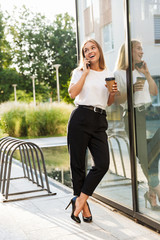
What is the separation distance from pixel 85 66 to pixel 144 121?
2.62 feet

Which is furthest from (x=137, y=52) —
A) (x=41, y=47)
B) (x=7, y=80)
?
(x=41, y=47)

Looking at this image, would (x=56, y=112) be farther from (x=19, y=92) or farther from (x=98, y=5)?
(x=19, y=92)

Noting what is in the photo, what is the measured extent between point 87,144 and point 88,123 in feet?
0.80

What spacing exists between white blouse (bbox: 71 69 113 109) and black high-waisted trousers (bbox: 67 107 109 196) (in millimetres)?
92

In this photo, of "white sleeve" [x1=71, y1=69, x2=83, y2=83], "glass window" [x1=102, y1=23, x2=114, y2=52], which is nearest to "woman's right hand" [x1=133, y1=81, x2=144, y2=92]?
"white sleeve" [x1=71, y1=69, x2=83, y2=83]

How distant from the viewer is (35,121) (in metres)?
16.5

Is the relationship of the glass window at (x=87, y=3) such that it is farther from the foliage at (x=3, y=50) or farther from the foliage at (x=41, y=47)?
the foliage at (x=3, y=50)

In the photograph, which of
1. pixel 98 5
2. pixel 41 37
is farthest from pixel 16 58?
pixel 98 5

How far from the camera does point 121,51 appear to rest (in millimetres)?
3816

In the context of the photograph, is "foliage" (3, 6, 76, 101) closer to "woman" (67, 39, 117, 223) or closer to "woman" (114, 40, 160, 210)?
"woman" (67, 39, 117, 223)

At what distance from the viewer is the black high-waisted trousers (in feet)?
11.7

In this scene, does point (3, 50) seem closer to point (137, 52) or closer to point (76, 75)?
point (76, 75)

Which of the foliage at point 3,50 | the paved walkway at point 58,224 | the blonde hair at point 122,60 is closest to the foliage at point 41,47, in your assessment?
the foliage at point 3,50

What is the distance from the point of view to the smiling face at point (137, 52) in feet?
11.4
